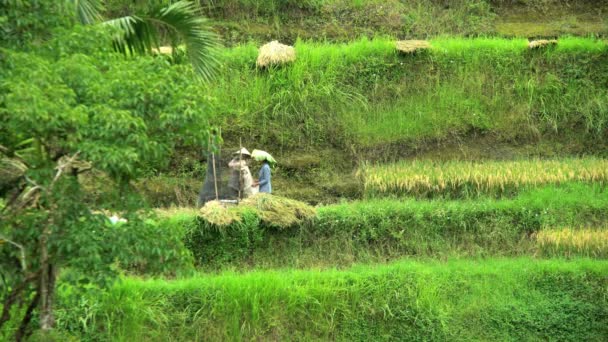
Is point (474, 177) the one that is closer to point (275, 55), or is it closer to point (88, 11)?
point (275, 55)

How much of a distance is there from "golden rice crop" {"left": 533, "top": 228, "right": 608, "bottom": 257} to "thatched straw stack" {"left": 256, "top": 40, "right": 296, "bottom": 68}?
5869 millimetres

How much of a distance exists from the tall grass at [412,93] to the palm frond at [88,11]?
5882 mm

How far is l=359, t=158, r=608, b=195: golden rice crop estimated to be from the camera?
559 inches

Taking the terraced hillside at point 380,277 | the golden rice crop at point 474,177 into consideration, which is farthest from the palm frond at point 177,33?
the golden rice crop at point 474,177

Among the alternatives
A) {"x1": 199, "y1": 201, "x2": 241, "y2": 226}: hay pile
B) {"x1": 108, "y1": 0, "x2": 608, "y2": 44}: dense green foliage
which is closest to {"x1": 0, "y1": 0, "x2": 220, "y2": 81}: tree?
{"x1": 199, "y1": 201, "x2": 241, "y2": 226}: hay pile

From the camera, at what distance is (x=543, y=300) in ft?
37.3

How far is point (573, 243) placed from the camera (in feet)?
40.8

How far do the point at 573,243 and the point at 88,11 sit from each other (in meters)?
7.06

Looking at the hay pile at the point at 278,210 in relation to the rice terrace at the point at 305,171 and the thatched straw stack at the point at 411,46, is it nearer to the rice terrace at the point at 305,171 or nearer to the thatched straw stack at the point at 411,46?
the rice terrace at the point at 305,171

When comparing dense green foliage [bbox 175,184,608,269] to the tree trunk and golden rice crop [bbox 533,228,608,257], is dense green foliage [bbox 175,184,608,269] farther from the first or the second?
the tree trunk

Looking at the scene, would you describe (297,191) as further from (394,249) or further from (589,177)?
(589,177)

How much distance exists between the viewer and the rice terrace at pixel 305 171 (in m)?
7.34

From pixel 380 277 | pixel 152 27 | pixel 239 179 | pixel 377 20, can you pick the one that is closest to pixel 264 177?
pixel 239 179

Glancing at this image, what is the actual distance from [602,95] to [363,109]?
4.41 metres
